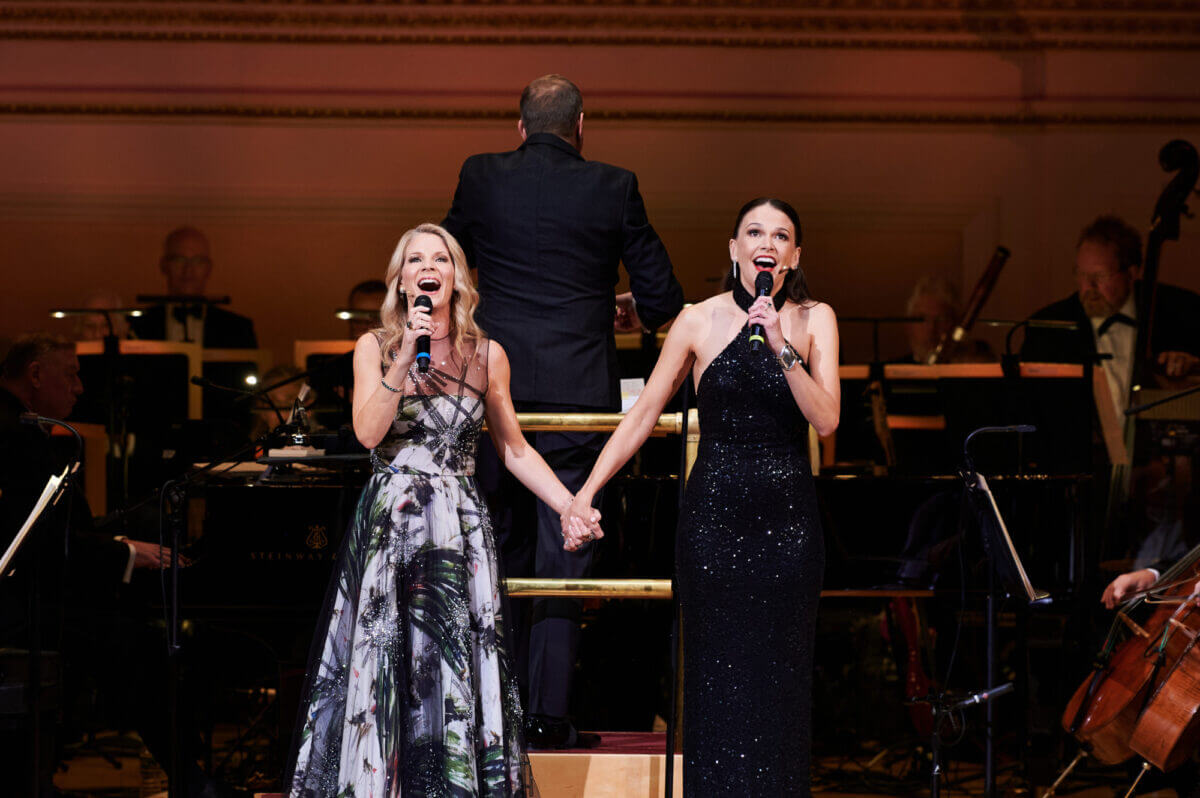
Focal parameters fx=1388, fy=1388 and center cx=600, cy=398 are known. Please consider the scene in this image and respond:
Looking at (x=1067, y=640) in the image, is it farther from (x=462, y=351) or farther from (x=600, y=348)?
(x=462, y=351)

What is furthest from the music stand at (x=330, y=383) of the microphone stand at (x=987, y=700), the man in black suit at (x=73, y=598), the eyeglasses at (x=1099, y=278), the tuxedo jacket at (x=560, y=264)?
the eyeglasses at (x=1099, y=278)

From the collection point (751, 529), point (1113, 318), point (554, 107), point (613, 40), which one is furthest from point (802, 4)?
point (751, 529)

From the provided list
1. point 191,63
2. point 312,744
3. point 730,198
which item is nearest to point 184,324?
point 191,63

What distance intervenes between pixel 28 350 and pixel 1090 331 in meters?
4.09

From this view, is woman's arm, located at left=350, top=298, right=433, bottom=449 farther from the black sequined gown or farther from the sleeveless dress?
the black sequined gown

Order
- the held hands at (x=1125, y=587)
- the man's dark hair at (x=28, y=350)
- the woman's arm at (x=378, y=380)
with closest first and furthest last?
the woman's arm at (x=378, y=380)
the held hands at (x=1125, y=587)
the man's dark hair at (x=28, y=350)

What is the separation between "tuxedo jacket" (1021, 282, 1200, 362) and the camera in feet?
18.6

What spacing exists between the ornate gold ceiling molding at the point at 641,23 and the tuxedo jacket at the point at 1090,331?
1402 mm

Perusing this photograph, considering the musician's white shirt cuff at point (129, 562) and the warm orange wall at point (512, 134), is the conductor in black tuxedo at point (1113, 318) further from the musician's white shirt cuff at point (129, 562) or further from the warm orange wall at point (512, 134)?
the musician's white shirt cuff at point (129, 562)

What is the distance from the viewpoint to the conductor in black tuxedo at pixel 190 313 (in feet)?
19.9

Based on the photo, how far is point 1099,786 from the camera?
4746 mm

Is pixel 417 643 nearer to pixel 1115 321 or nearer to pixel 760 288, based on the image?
pixel 760 288

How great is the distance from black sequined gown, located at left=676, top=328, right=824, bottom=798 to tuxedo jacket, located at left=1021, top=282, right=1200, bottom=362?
10.1ft

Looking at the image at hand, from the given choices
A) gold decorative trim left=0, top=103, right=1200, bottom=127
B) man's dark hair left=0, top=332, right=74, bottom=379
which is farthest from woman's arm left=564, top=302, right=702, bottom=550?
gold decorative trim left=0, top=103, right=1200, bottom=127
